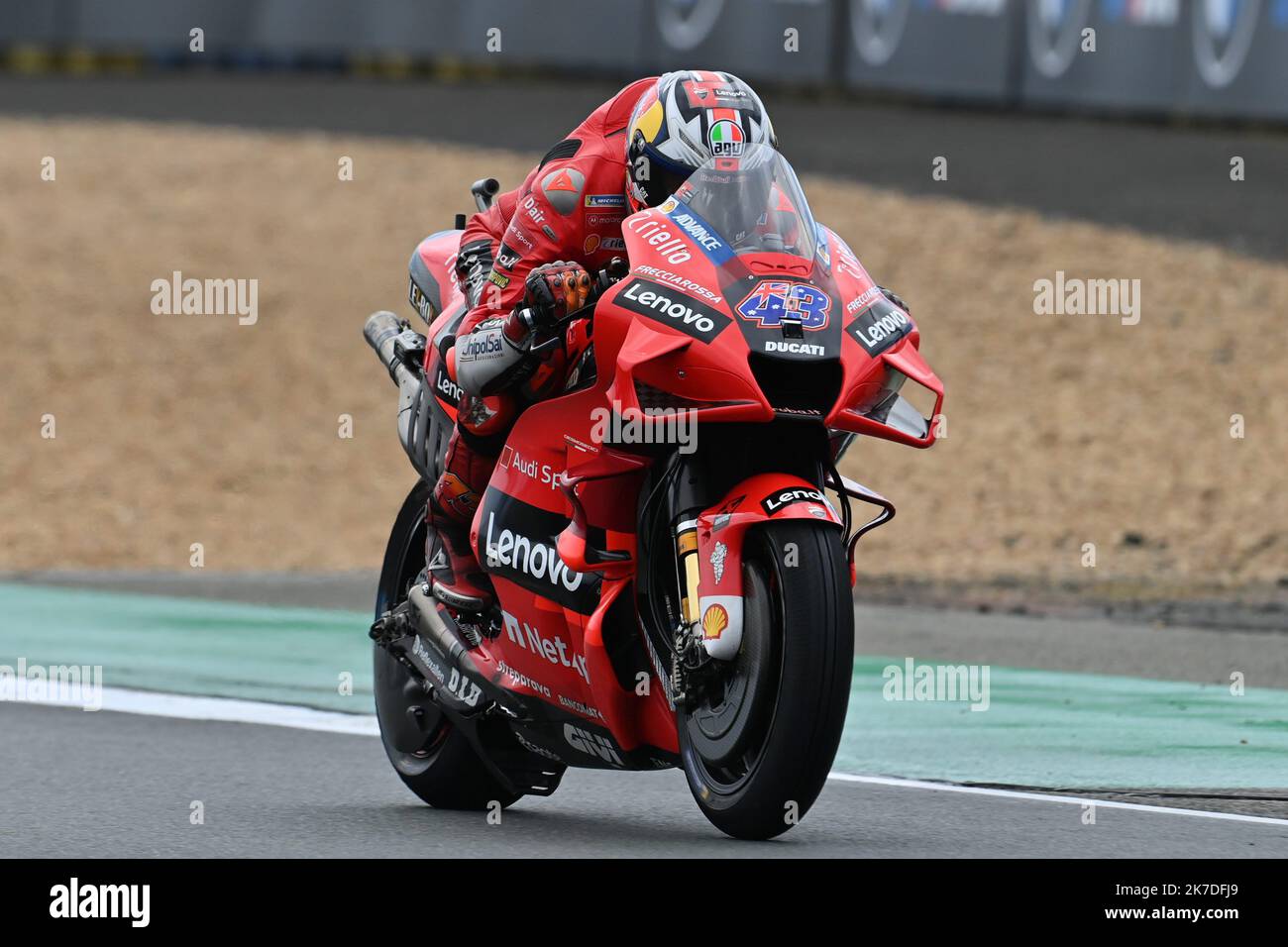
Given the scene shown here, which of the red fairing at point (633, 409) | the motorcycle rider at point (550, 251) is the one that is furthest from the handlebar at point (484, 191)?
the red fairing at point (633, 409)

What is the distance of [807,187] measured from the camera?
20.2m

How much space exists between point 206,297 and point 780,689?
1457 centimetres

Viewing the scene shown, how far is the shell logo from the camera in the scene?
5352 mm

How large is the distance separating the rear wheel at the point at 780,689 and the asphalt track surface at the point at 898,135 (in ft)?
45.3

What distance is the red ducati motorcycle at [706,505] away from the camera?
5.30 meters

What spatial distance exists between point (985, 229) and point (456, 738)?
522 inches

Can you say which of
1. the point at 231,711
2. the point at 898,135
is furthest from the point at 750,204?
the point at 898,135

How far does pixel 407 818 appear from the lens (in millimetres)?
Answer: 6605

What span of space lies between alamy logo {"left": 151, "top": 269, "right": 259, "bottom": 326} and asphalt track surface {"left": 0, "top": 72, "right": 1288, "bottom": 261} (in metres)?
2.80

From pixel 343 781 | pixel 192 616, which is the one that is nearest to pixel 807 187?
pixel 192 616

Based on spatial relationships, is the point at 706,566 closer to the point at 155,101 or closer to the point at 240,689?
the point at 240,689
